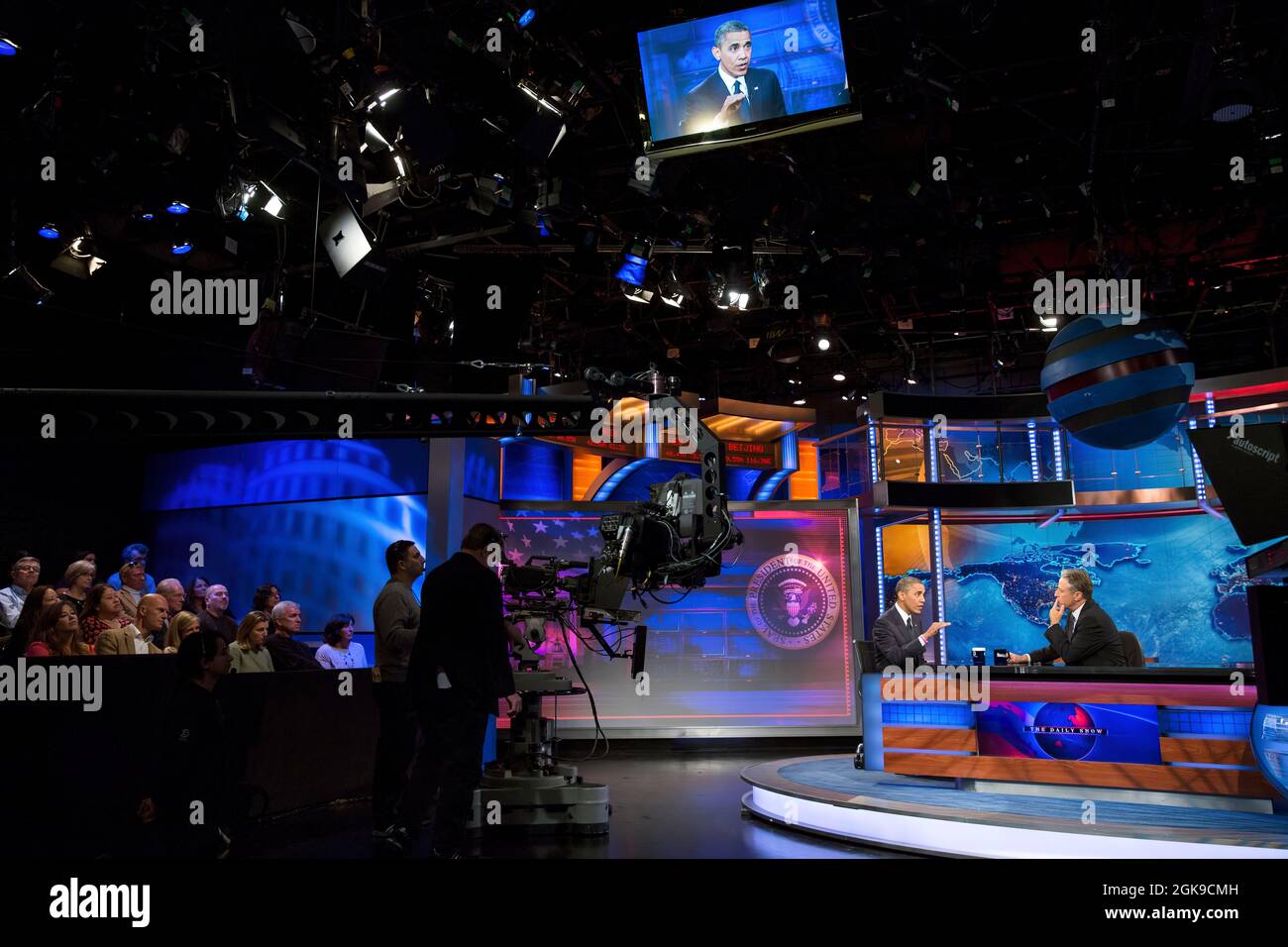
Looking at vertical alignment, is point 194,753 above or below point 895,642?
below

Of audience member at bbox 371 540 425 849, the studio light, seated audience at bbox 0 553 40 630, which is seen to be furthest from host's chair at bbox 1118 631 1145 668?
the studio light

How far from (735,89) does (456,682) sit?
3933 mm

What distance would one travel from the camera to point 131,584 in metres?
6.84

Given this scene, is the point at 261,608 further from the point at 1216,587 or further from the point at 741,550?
the point at 1216,587

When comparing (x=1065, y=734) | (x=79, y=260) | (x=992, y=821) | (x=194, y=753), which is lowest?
(x=992, y=821)

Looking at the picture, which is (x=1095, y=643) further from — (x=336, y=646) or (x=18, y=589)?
(x=18, y=589)

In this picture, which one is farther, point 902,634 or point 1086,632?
point 902,634

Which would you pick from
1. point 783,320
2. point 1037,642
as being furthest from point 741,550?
point 1037,642

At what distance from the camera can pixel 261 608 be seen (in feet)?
22.4

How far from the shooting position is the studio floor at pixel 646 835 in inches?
183

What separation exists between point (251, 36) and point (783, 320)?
8078mm

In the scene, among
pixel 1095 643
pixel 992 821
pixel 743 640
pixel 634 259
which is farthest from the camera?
pixel 743 640

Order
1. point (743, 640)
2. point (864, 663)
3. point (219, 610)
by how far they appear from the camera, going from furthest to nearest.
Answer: point (743, 640) < point (219, 610) < point (864, 663)

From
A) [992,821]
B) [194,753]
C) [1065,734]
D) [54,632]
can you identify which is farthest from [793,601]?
[54,632]
